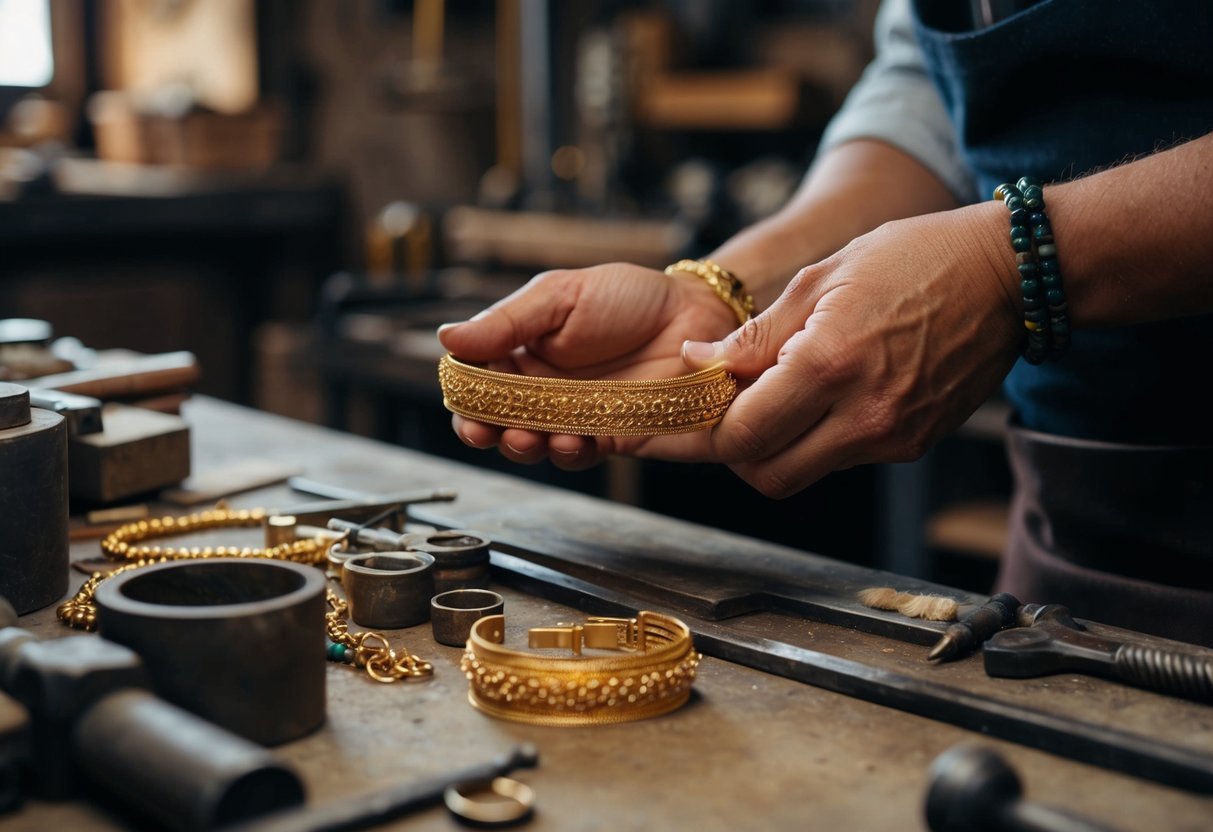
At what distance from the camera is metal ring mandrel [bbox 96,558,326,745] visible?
79cm

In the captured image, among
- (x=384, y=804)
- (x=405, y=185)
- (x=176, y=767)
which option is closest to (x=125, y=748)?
(x=176, y=767)

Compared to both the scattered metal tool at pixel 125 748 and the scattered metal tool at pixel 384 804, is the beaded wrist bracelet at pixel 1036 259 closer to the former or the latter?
the scattered metal tool at pixel 384 804

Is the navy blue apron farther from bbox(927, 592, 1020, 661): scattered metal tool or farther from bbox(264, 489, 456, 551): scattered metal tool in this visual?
bbox(264, 489, 456, 551): scattered metal tool

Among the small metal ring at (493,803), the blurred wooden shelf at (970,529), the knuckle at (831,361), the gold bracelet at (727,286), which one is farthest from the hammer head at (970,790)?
the blurred wooden shelf at (970,529)

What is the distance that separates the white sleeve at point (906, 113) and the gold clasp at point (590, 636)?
86 cm

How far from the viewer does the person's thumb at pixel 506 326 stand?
133cm

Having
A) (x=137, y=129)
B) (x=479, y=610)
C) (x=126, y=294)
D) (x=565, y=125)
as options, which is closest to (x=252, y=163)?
(x=137, y=129)

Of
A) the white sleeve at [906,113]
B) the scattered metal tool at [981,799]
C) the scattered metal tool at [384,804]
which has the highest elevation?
the white sleeve at [906,113]

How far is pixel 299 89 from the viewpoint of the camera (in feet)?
18.1

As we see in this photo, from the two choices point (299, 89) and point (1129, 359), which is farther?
point (299, 89)

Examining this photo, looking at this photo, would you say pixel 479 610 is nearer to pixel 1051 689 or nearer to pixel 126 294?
pixel 1051 689

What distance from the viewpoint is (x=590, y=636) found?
101 centimetres

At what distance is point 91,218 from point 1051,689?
4.20 metres

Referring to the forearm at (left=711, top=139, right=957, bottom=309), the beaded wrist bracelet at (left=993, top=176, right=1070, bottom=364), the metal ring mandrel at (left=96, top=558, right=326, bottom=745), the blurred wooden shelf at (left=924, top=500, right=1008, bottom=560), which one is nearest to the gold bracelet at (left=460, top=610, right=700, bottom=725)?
the metal ring mandrel at (left=96, top=558, right=326, bottom=745)
